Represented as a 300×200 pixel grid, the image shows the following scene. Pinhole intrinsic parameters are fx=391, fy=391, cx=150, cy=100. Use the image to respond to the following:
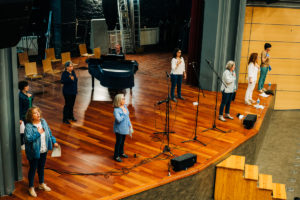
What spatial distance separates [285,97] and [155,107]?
15.8 feet

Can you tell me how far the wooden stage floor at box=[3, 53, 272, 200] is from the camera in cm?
562

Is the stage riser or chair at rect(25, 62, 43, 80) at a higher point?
chair at rect(25, 62, 43, 80)

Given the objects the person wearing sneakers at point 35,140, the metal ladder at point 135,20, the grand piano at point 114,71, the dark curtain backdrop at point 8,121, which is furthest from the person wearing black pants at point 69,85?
the metal ladder at point 135,20

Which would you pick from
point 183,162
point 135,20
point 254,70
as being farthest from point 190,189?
point 135,20

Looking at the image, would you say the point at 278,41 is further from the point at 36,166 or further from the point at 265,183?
the point at 36,166

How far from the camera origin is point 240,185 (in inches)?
257

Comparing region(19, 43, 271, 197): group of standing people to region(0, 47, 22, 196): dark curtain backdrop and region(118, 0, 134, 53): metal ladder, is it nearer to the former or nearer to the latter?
region(0, 47, 22, 196): dark curtain backdrop

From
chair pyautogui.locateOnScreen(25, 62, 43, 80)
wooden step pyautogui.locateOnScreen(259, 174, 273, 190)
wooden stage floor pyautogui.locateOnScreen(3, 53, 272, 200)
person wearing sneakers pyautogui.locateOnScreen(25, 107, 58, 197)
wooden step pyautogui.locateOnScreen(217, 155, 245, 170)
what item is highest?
chair pyautogui.locateOnScreen(25, 62, 43, 80)

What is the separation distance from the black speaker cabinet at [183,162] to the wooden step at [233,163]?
62cm

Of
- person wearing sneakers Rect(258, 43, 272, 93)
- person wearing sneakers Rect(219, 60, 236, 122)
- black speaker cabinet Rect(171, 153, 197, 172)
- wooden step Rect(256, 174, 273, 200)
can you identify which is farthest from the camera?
person wearing sneakers Rect(258, 43, 272, 93)

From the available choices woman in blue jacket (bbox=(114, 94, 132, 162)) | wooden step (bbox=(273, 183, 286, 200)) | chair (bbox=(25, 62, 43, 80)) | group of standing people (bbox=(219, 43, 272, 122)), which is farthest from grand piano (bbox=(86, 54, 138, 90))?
wooden step (bbox=(273, 183, 286, 200))

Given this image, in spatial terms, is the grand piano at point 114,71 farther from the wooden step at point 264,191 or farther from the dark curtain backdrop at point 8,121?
the wooden step at point 264,191

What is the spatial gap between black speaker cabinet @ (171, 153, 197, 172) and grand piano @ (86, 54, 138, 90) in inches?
131

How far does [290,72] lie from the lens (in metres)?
11.4
